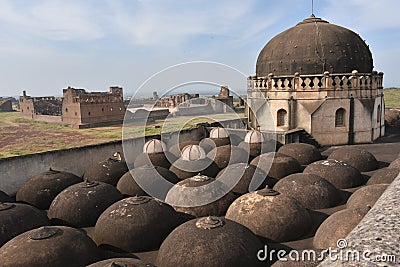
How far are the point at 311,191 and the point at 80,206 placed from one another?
9.47 m

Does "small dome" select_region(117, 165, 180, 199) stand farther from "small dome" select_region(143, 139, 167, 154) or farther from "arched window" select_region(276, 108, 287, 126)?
"arched window" select_region(276, 108, 287, 126)

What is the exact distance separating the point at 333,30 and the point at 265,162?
527 inches

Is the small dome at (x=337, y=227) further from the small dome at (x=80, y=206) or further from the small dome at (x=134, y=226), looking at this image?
the small dome at (x=80, y=206)

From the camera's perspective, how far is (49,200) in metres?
16.3

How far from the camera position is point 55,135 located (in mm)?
49062

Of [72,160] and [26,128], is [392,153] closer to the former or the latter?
[72,160]

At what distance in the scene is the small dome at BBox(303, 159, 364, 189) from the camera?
1694cm

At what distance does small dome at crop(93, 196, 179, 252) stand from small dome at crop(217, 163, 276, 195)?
434 centimetres

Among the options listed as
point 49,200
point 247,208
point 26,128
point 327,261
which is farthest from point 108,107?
point 327,261

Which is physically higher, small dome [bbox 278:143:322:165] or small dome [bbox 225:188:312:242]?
small dome [bbox 278:143:322:165]

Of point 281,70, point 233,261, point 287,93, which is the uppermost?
point 281,70

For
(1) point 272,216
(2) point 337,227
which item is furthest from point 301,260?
(1) point 272,216

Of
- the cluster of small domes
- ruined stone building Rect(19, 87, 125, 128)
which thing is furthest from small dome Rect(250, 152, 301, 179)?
ruined stone building Rect(19, 87, 125, 128)

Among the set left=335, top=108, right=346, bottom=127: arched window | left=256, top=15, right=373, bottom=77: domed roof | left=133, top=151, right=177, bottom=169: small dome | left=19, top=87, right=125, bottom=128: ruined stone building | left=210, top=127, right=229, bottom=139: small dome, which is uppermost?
left=256, top=15, right=373, bottom=77: domed roof
